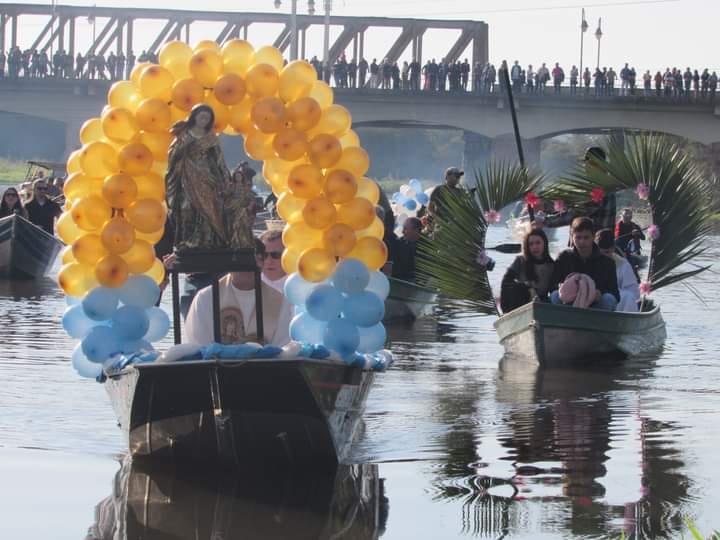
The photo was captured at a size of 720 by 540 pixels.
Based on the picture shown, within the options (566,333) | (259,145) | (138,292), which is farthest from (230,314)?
(566,333)

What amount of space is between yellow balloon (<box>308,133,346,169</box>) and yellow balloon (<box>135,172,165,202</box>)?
103 centimetres

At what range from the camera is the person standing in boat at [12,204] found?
94.5 ft

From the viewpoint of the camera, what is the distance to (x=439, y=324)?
23.4 m

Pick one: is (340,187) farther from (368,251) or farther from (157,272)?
(157,272)

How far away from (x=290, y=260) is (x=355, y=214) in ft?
2.05

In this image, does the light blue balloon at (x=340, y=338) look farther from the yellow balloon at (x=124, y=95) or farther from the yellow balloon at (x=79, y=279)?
the yellow balloon at (x=124, y=95)

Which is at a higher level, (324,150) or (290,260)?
(324,150)

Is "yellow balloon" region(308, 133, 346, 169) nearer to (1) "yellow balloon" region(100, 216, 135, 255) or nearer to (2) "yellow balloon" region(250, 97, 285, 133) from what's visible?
(2) "yellow balloon" region(250, 97, 285, 133)

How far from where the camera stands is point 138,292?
1119cm

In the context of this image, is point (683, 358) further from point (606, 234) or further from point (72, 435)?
point (72, 435)

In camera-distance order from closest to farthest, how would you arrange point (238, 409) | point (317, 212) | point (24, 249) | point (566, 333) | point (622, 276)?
point (238, 409) → point (317, 212) → point (566, 333) → point (622, 276) → point (24, 249)

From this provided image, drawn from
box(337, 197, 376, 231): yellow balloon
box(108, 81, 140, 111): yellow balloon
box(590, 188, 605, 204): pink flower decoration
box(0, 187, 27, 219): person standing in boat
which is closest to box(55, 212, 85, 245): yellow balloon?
box(108, 81, 140, 111): yellow balloon

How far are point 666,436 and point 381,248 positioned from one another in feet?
9.16

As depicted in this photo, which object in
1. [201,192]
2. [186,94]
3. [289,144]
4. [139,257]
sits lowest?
[139,257]
